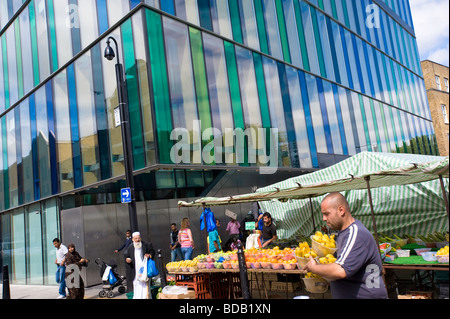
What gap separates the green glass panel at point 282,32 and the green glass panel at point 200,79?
5.92 metres

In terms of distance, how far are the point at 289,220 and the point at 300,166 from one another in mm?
4114

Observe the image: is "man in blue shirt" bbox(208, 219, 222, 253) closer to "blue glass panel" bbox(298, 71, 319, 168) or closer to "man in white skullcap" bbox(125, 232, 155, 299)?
"man in white skullcap" bbox(125, 232, 155, 299)

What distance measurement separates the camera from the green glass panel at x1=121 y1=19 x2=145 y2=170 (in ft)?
46.8

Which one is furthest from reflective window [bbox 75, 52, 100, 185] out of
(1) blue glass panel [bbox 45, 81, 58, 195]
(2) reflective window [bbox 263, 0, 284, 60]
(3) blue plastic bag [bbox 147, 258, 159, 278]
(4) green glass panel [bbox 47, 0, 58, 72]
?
(2) reflective window [bbox 263, 0, 284, 60]

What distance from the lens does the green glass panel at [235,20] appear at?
18250 mm

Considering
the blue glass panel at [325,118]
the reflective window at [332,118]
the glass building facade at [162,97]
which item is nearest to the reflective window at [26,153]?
the glass building facade at [162,97]

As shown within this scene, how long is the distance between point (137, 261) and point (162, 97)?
6.52 metres

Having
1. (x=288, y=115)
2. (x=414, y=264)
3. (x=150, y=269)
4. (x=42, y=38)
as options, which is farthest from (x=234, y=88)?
(x=414, y=264)

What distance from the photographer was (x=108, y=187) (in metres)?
18.1

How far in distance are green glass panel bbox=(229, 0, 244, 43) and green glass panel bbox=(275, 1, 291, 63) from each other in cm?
320

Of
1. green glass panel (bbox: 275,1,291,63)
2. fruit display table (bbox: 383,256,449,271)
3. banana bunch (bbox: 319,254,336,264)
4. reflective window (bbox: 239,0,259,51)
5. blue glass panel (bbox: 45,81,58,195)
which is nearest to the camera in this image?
banana bunch (bbox: 319,254,336,264)

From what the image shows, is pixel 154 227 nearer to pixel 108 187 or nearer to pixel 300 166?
pixel 108 187

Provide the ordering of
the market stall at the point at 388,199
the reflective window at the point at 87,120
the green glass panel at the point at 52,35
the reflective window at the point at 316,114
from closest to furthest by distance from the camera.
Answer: the market stall at the point at 388,199 → the reflective window at the point at 87,120 → the green glass panel at the point at 52,35 → the reflective window at the point at 316,114

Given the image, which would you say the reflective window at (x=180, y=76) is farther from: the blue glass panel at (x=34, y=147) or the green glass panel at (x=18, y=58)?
the green glass panel at (x=18, y=58)
